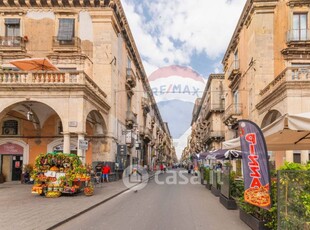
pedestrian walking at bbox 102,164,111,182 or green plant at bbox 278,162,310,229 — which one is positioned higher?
green plant at bbox 278,162,310,229

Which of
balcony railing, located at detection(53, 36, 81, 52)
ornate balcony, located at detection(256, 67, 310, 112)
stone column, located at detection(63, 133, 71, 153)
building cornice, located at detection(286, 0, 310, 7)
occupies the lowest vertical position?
stone column, located at detection(63, 133, 71, 153)

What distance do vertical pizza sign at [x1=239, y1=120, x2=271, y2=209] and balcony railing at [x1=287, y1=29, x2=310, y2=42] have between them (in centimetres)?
1938

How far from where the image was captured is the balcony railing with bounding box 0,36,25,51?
86.6 ft

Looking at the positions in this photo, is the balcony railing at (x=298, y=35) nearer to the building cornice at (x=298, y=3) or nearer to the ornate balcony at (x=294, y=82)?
the building cornice at (x=298, y=3)

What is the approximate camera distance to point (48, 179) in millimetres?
16000

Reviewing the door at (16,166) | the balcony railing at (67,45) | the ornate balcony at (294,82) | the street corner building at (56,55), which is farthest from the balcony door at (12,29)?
the ornate balcony at (294,82)

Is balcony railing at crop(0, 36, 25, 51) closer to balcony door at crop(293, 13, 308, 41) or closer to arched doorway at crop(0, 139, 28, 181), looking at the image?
arched doorway at crop(0, 139, 28, 181)

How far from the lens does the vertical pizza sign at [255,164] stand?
7375 millimetres

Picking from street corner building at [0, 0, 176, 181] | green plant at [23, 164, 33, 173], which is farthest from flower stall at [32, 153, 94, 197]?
street corner building at [0, 0, 176, 181]

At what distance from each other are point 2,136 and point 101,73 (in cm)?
876

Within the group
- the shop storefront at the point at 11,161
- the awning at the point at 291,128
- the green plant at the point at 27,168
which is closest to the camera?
the awning at the point at 291,128

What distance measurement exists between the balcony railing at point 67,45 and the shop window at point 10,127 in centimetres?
641

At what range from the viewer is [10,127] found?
86.7 feet

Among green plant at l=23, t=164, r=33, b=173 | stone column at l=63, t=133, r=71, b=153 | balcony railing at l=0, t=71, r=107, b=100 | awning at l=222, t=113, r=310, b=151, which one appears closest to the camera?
awning at l=222, t=113, r=310, b=151
